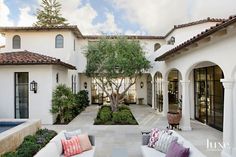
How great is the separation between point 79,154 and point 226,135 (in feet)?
15.1

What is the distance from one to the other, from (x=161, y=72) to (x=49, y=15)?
977 inches

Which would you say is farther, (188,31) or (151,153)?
(188,31)

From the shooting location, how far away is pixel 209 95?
537 inches

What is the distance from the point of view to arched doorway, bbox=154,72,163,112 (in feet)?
62.8

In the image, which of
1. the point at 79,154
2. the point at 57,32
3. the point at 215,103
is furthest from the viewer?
the point at 57,32

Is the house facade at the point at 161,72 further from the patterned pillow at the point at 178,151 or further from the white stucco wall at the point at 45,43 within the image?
the patterned pillow at the point at 178,151

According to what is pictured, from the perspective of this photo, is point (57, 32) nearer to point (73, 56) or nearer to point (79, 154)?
point (73, 56)

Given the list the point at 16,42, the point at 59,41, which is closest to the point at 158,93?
the point at 59,41

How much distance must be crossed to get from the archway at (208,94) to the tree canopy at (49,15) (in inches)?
1049

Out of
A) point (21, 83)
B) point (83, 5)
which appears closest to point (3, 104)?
point (21, 83)

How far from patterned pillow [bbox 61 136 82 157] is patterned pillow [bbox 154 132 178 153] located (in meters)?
2.18

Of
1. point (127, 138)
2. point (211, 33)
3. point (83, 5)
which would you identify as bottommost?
point (127, 138)

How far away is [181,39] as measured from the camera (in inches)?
799

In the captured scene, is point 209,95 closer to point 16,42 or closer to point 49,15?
point 16,42
